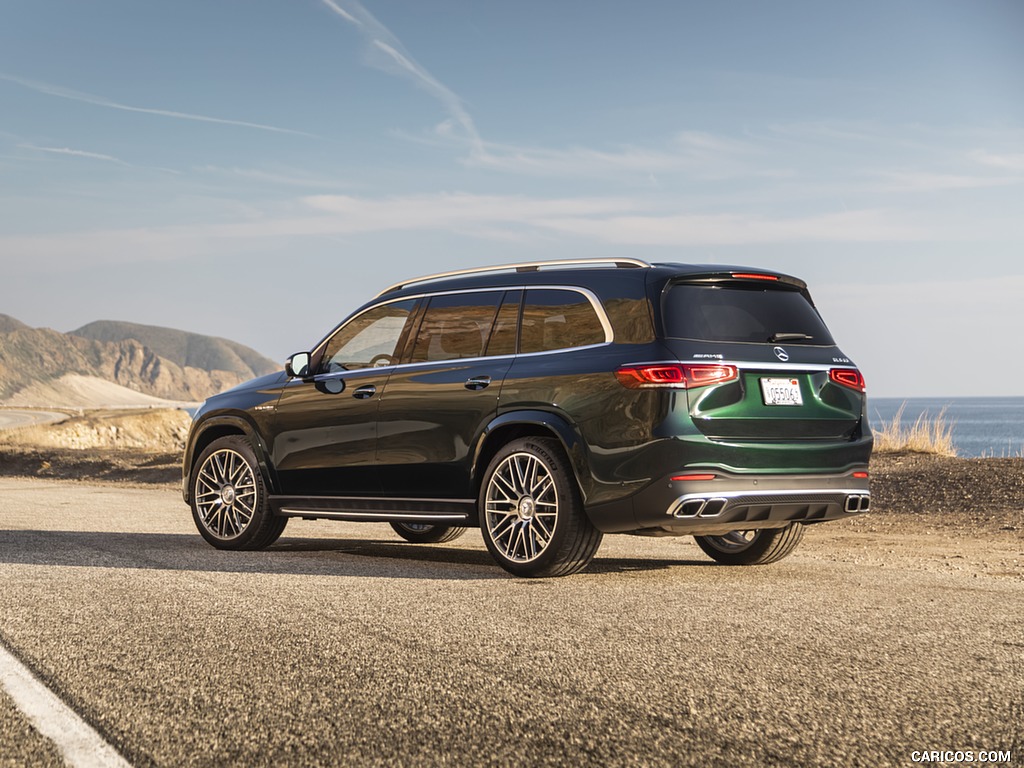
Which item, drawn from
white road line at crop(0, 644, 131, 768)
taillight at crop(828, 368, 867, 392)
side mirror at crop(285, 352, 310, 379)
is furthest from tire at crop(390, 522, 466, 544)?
white road line at crop(0, 644, 131, 768)

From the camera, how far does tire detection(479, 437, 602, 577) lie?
7.63m

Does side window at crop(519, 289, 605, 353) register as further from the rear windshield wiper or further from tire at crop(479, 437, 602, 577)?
the rear windshield wiper

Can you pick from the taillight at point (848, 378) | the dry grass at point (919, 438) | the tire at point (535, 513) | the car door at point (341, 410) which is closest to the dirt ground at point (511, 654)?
the tire at point (535, 513)

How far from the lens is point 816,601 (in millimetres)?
7016

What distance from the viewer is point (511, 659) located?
527 centimetres

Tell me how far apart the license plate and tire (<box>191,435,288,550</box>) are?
4284 millimetres

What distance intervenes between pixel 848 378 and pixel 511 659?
374 centimetres

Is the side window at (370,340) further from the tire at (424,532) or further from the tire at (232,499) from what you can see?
the tire at (424,532)

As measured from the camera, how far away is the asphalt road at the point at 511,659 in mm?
4023

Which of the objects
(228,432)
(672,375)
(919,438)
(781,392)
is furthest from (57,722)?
(919,438)

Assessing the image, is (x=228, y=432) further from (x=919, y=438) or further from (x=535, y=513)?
(x=919, y=438)

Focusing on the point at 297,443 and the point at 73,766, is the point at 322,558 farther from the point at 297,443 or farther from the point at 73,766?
the point at 73,766
